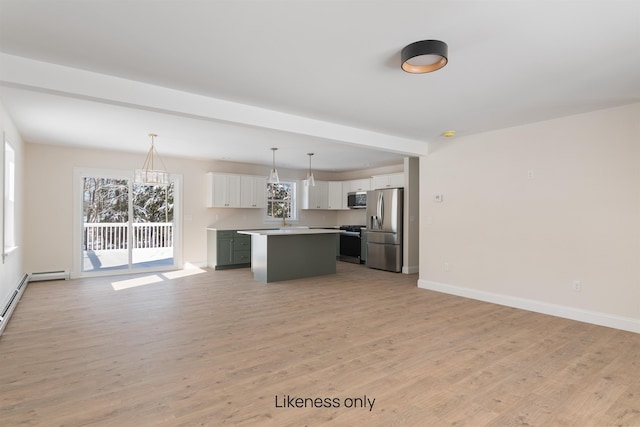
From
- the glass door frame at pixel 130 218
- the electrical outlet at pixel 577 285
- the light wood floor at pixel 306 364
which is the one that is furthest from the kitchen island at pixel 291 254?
the electrical outlet at pixel 577 285

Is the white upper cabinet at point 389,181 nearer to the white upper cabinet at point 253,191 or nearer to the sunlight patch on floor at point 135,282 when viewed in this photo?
the white upper cabinet at point 253,191

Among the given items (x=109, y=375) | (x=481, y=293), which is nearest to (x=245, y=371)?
(x=109, y=375)

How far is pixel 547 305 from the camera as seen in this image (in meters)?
4.29

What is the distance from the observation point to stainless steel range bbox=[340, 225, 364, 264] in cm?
840

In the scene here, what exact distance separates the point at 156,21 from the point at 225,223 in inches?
245

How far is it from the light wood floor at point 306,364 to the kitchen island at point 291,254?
1.36 m

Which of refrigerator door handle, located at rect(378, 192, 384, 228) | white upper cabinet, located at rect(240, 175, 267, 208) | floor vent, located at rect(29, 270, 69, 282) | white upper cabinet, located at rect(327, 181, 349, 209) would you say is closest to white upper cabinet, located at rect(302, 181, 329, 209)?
white upper cabinet, located at rect(327, 181, 349, 209)

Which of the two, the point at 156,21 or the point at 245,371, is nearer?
the point at 156,21

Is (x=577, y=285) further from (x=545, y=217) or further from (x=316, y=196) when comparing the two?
(x=316, y=196)

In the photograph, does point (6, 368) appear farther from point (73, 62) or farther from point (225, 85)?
point (225, 85)

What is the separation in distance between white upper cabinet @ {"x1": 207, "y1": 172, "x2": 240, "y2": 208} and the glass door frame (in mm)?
633

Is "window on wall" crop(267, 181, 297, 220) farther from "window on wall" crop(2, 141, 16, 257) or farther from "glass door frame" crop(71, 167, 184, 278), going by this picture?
"window on wall" crop(2, 141, 16, 257)

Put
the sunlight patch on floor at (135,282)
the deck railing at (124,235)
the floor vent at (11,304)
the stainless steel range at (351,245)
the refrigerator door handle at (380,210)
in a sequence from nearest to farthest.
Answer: the floor vent at (11,304)
the sunlight patch on floor at (135,282)
the deck railing at (124,235)
the refrigerator door handle at (380,210)
the stainless steel range at (351,245)

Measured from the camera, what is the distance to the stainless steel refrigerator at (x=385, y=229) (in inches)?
280
